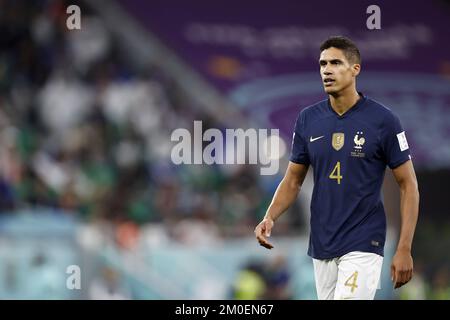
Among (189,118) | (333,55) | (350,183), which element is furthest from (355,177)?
(189,118)

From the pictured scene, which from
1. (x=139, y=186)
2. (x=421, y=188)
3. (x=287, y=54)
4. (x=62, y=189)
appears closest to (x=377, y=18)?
(x=287, y=54)

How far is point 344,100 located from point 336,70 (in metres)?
0.17

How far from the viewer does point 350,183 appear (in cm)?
462

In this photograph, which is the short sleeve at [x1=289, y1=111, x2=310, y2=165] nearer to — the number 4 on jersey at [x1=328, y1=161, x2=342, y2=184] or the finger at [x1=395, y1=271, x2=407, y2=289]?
the number 4 on jersey at [x1=328, y1=161, x2=342, y2=184]

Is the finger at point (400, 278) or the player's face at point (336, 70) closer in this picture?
the finger at point (400, 278)

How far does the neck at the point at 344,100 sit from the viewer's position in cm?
475

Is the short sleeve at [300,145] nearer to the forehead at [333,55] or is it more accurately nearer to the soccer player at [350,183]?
the soccer player at [350,183]

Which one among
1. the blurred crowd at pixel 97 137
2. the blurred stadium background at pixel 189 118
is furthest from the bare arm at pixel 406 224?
the blurred crowd at pixel 97 137

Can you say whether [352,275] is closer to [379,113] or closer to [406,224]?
[406,224]

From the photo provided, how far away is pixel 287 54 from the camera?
1082 centimetres

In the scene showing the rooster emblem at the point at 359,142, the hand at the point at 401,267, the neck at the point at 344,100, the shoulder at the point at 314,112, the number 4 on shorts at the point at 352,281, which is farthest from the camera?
the shoulder at the point at 314,112

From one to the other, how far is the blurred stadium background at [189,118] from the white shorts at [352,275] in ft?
18.0

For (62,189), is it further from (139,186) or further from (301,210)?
(301,210)

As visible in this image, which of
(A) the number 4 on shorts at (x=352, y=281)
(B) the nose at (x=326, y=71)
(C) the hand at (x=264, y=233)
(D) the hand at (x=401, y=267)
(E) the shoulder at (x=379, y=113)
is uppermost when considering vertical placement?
(B) the nose at (x=326, y=71)
